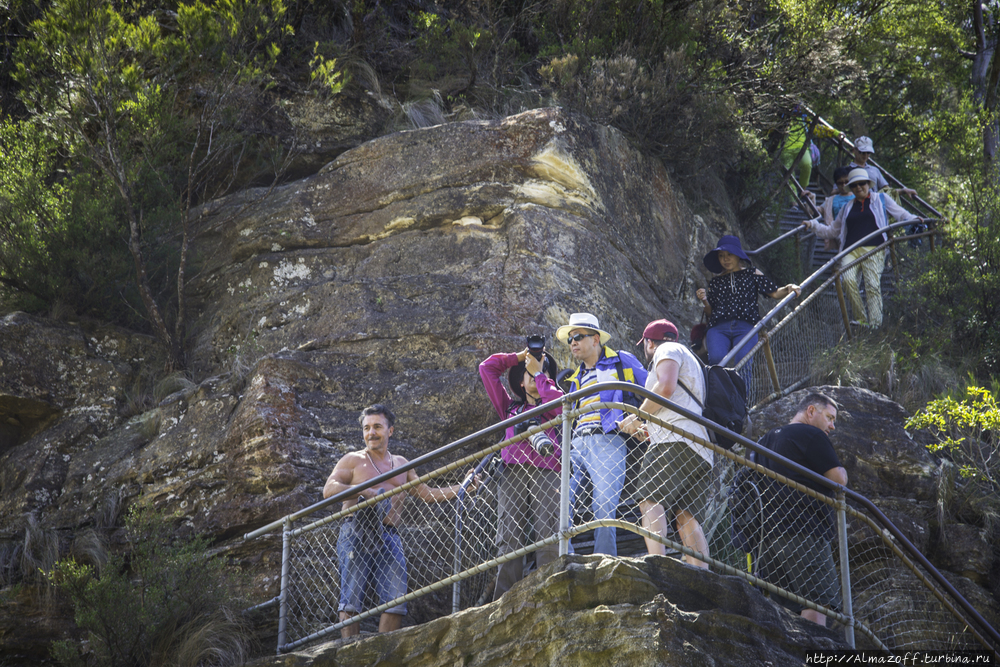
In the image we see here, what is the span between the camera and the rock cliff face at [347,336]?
7617mm

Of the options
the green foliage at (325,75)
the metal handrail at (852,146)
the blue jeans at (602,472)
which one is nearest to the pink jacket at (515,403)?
the blue jeans at (602,472)

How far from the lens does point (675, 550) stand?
5.29m

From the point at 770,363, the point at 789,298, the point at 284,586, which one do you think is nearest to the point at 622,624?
the point at 284,586

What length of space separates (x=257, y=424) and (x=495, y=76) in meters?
6.04

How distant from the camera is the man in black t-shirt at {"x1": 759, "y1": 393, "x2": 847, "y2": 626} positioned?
564 centimetres

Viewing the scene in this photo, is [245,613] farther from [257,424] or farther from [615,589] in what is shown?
[615,589]

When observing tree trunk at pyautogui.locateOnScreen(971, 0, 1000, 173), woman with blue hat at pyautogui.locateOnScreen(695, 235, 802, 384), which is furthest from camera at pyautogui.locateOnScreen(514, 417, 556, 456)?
tree trunk at pyautogui.locateOnScreen(971, 0, 1000, 173)

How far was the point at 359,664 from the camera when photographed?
5.38m

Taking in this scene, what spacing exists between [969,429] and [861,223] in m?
3.00

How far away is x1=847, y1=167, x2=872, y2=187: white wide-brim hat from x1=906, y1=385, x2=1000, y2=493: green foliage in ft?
9.62

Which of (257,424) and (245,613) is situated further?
(257,424)

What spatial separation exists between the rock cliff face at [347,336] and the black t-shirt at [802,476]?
234 centimetres

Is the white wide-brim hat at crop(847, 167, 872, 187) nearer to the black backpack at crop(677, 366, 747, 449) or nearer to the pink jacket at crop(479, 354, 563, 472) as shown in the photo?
the black backpack at crop(677, 366, 747, 449)

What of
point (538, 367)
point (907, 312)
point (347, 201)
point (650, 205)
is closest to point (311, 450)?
point (538, 367)
